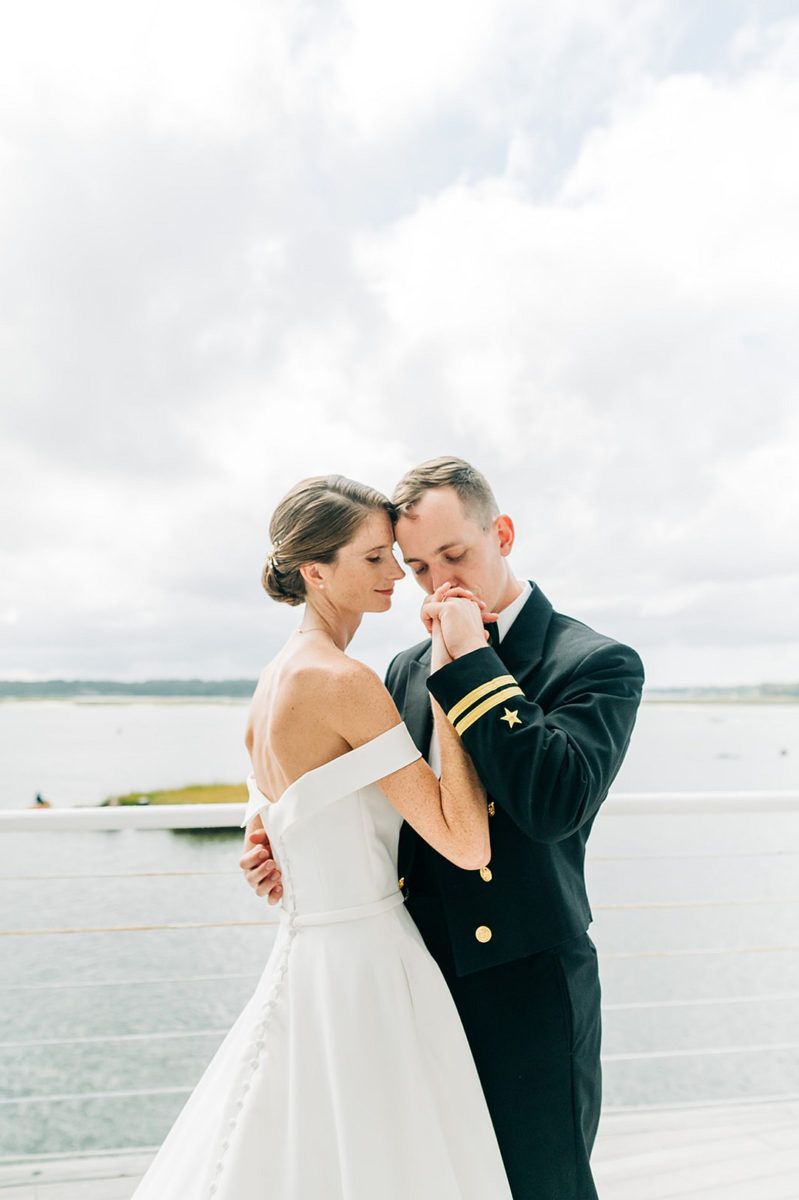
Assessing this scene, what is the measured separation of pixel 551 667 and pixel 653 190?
116ft

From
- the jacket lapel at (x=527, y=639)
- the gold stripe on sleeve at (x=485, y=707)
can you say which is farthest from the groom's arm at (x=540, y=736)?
the jacket lapel at (x=527, y=639)

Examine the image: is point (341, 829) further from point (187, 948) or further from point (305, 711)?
point (187, 948)

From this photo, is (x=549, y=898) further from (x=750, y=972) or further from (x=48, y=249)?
(x=48, y=249)

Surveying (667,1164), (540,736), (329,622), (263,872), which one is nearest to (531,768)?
(540,736)

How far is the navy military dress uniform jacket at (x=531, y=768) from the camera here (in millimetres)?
1157

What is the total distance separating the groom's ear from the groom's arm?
305 millimetres

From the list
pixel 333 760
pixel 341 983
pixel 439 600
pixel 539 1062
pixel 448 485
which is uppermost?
pixel 448 485

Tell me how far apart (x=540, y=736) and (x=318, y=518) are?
21.2 inches

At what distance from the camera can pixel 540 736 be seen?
1155 millimetres

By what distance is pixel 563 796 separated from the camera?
3.78ft

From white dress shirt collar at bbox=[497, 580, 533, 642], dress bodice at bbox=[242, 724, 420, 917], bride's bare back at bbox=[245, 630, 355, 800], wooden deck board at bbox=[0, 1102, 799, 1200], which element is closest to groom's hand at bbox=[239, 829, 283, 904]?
dress bodice at bbox=[242, 724, 420, 917]

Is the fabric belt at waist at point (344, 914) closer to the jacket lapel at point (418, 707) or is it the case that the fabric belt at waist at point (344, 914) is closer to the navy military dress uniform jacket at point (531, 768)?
the navy military dress uniform jacket at point (531, 768)

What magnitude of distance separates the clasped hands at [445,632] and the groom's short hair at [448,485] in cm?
16

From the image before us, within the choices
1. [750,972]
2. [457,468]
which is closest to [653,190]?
[750,972]
